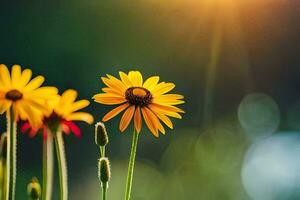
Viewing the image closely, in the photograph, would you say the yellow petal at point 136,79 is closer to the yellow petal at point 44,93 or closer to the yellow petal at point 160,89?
the yellow petal at point 160,89

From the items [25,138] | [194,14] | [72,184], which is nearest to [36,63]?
[25,138]

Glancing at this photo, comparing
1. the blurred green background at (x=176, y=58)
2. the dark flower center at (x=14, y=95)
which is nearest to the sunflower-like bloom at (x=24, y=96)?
the dark flower center at (x=14, y=95)

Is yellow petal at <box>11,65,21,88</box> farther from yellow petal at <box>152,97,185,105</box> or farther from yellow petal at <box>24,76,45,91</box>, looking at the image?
yellow petal at <box>152,97,185,105</box>

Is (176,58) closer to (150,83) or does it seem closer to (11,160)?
(150,83)

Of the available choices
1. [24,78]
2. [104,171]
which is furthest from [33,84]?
[104,171]

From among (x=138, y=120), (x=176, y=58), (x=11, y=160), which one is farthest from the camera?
(x=176, y=58)
